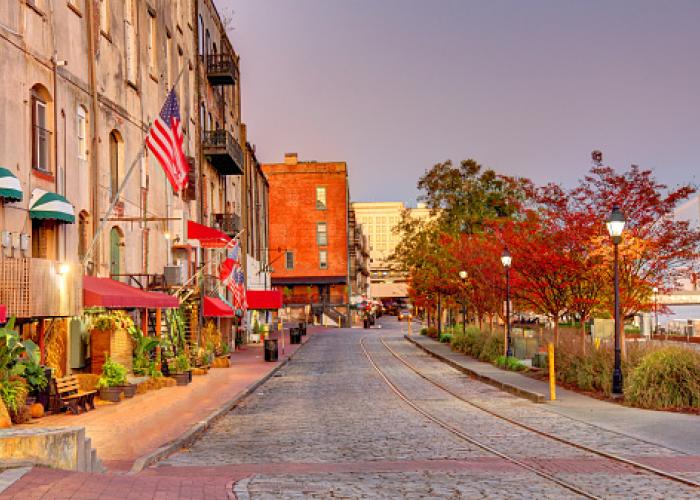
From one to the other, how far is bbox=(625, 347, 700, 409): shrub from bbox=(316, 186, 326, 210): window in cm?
8707

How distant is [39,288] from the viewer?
17156mm

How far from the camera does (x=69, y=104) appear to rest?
71.5ft

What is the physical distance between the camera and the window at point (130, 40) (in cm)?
2752

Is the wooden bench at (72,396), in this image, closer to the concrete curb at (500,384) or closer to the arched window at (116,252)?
the arched window at (116,252)

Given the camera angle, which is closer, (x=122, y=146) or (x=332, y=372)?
(x=122, y=146)

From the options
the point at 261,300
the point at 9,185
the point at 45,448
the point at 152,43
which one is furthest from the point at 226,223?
the point at 45,448

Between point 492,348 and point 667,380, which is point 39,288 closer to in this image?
point 667,380

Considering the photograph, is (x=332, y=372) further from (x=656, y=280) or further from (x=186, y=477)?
(x=186, y=477)

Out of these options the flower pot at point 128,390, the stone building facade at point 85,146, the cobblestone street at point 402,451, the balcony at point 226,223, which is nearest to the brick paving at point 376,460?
the cobblestone street at point 402,451

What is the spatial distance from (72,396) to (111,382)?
3.12 m

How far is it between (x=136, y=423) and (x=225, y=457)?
4.02 metres

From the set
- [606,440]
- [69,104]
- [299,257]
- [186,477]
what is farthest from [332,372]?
[299,257]

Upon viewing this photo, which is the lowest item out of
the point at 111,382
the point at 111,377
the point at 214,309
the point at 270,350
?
the point at 270,350

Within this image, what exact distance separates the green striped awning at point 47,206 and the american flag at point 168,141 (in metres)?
2.32
